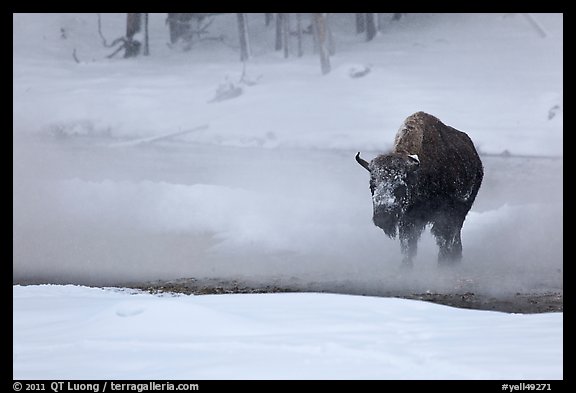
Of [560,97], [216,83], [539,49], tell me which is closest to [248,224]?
[216,83]

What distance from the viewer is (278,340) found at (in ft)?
19.8

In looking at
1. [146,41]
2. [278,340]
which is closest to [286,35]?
[146,41]

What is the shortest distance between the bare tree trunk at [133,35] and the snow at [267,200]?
23.3 inches

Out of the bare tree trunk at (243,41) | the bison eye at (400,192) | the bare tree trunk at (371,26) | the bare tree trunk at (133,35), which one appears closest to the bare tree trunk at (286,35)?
the bare tree trunk at (243,41)

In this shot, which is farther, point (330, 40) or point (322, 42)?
point (330, 40)

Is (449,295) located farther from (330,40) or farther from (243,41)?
(243,41)

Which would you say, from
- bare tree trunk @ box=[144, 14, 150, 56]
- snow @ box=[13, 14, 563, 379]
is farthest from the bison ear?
bare tree trunk @ box=[144, 14, 150, 56]

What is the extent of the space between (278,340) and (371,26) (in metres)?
28.3

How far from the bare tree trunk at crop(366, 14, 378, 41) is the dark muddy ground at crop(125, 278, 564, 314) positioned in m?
23.2

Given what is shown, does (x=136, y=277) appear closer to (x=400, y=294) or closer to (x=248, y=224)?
(x=400, y=294)

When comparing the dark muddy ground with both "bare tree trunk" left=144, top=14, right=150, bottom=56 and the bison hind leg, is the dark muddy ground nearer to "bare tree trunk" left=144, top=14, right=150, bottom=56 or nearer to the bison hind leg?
the bison hind leg

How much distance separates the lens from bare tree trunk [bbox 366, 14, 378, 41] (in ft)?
108

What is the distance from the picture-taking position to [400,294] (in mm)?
9688

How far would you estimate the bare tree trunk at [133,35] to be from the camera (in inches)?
1257
